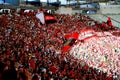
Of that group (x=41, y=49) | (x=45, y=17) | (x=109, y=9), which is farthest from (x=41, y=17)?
(x=109, y=9)

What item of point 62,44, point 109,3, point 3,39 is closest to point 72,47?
point 62,44

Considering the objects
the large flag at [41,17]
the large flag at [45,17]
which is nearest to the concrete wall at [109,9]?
the large flag at [45,17]

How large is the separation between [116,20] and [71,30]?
1399cm

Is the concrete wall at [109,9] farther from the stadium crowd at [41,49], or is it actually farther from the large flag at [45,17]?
the large flag at [45,17]

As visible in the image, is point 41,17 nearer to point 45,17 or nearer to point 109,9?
point 45,17

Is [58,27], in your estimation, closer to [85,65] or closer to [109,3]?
[85,65]

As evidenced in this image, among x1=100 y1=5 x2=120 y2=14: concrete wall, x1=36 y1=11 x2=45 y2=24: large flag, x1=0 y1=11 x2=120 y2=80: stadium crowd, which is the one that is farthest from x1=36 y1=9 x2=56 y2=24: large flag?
x1=100 y1=5 x2=120 y2=14: concrete wall

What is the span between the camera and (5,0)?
46.0m

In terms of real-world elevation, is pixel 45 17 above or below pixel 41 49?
above

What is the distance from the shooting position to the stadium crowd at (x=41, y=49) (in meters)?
18.1

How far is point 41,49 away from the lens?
2897cm

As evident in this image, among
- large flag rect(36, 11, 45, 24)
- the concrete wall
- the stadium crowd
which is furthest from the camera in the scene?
the concrete wall

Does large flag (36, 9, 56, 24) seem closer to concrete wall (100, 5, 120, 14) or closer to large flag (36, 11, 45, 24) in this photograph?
large flag (36, 11, 45, 24)

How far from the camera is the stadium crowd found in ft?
59.4
